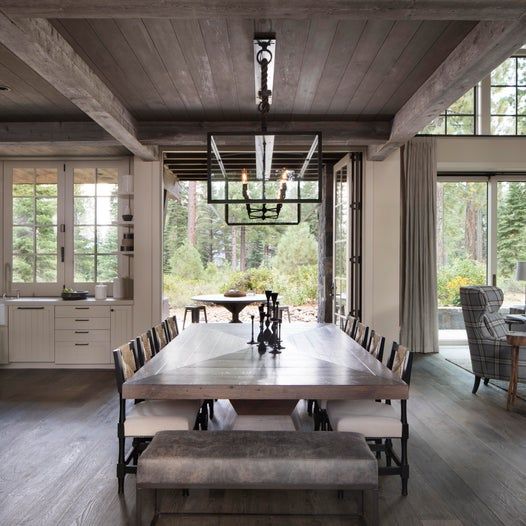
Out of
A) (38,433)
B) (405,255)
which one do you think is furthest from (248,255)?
(38,433)

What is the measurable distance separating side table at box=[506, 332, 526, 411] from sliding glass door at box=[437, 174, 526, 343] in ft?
9.19

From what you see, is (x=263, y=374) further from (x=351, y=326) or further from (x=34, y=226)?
(x=34, y=226)

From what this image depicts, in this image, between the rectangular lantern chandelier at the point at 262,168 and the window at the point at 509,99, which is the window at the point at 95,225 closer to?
the rectangular lantern chandelier at the point at 262,168

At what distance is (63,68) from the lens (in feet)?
9.01

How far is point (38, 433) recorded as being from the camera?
3.33 meters

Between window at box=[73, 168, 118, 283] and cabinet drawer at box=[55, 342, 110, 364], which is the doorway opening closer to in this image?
window at box=[73, 168, 118, 283]

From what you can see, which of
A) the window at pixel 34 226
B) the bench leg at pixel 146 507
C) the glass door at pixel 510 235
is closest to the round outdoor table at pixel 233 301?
the window at pixel 34 226

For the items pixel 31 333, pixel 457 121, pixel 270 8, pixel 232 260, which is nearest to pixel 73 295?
pixel 31 333

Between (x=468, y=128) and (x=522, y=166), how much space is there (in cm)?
90

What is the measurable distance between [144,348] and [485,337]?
317cm

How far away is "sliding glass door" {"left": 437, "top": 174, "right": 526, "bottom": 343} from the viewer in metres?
6.81

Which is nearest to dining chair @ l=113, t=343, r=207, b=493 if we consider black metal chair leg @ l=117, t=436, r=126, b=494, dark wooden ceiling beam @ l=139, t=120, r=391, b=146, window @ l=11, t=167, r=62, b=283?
black metal chair leg @ l=117, t=436, r=126, b=494

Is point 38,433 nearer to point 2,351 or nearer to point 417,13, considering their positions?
point 2,351

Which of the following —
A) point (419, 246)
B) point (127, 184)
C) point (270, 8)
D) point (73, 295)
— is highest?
point (270, 8)
